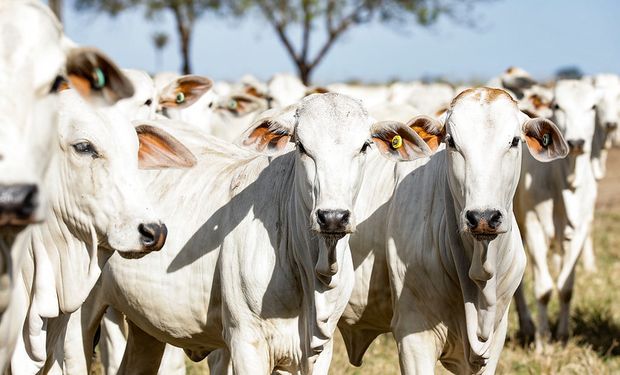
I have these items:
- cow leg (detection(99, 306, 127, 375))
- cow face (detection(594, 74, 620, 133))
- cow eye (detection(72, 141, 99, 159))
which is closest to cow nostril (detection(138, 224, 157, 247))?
cow eye (detection(72, 141, 99, 159))

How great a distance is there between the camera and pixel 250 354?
538 centimetres

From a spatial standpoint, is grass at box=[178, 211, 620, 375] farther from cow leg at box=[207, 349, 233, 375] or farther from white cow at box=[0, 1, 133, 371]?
white cow at box=[0, 1, 133, 371]

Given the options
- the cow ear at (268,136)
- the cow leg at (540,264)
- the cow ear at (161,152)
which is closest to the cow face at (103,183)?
the cow ear at (161,152)

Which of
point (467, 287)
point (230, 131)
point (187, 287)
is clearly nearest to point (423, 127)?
point (467, 287)

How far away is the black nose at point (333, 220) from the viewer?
4.93m

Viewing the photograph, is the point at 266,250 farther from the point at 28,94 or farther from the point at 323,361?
the point at 28,94

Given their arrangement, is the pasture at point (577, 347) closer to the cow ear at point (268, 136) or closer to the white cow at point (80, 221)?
the cow ear at point (268, 136)

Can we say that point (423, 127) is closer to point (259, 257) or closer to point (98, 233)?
point (259, 257)

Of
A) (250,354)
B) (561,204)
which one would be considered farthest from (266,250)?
(561,204)

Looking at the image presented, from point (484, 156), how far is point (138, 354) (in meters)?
2.50

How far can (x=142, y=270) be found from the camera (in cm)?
604

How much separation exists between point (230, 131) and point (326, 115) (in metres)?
7.00

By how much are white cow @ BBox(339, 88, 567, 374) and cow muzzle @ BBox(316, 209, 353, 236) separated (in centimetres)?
68

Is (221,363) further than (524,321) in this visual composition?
No
